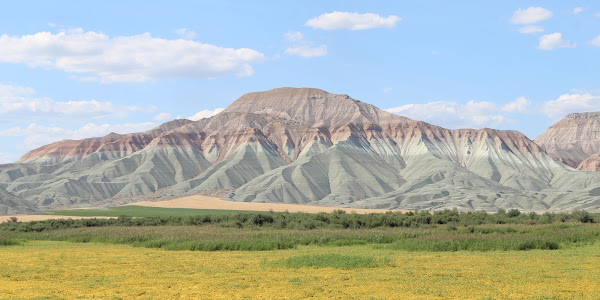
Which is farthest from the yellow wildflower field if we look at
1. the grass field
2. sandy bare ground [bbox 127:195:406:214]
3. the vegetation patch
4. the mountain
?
the mountain

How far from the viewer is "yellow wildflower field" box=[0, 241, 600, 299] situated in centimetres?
2177

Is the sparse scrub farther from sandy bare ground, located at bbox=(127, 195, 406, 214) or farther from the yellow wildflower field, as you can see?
sandy bare ground, located at bbox=(127, 195, 406, 214)

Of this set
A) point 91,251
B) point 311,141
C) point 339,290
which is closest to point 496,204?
point 311,141

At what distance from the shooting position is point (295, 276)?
2608 centimetres

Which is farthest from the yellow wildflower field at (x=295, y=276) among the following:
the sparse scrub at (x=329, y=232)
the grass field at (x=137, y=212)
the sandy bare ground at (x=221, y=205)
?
the sandy bare ground at (x=221, y=205)

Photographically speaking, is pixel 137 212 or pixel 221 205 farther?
pixel 221 205

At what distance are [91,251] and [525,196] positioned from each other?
4228 inches

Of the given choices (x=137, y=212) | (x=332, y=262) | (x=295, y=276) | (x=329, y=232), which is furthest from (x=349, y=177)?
(x=295, y=276)

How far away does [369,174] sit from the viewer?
167125 mm

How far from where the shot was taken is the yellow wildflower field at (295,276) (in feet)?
71.4

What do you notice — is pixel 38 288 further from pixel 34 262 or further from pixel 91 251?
pixel 91 251

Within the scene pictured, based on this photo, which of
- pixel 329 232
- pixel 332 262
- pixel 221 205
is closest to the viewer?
pixel 332 262

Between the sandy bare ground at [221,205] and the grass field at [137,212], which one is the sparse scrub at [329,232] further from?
the sandy bare ground at [221,205]

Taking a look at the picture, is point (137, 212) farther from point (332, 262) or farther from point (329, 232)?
point (332, 262)
